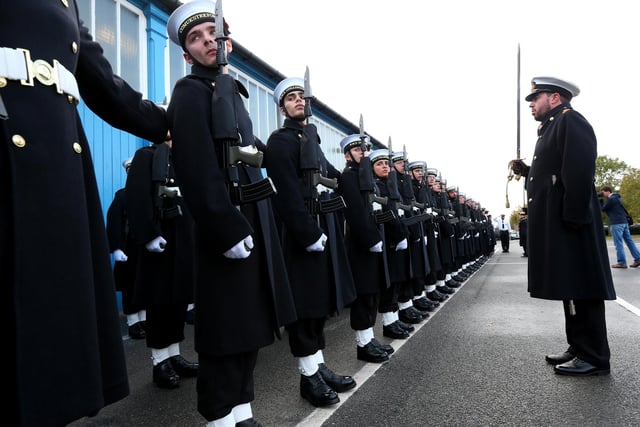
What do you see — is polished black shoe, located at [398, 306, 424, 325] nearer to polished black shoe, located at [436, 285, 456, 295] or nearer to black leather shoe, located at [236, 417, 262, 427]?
polished black shoe, located at [436, 285, 456, 295]

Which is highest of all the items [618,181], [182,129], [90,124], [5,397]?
[618,181]

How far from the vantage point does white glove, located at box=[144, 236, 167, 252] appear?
361 centimetres

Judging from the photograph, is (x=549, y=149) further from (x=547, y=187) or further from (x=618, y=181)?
(x=618, y=181)

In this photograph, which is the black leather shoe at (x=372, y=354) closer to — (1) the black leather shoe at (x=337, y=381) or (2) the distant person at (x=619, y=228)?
(1) the black leather shoe at (x=337, y=381)

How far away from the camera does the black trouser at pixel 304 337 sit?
308 centimetres

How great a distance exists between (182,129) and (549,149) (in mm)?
3015

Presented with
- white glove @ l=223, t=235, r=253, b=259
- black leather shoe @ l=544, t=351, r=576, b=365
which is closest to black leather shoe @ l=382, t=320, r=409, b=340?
black leather shoe @ l=544, t=351, r=576, b=365

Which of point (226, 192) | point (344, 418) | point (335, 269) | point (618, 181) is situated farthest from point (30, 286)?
point (618, 181)

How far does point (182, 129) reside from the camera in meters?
2.06

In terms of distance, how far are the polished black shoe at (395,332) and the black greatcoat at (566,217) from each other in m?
1.50

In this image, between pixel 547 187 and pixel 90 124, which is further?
pixel 90 124

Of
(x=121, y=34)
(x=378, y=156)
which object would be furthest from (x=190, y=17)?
(x=121, y=34)

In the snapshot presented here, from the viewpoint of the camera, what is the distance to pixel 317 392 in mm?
2941

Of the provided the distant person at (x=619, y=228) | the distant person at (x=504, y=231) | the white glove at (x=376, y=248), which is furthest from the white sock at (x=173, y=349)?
the distant person at (x=504, y=231)
